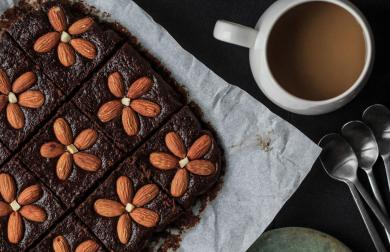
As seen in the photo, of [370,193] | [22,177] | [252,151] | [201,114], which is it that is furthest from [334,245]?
[22,177]

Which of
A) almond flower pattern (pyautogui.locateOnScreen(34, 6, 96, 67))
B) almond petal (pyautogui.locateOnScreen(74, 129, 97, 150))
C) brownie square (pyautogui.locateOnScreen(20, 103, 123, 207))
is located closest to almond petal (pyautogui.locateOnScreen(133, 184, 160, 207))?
brownie square (pyautogui.locateOnScreen(20, 103, 123, 207))

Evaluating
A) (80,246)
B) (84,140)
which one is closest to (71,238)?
(80,246)

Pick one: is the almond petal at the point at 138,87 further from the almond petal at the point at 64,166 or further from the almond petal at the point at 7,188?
the almond petal at the point at 7,188

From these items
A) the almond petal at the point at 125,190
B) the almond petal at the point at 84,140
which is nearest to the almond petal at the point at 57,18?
the almond petal at the point at 84,140

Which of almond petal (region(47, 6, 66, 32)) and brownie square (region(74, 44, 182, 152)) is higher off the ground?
almond petal (region(47, 6, 66, 32))

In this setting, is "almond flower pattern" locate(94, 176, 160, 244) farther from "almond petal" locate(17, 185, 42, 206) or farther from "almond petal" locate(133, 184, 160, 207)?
"almond petal" locate(17, 185, 42, 206)

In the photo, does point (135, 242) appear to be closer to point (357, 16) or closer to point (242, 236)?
point (242, 236)

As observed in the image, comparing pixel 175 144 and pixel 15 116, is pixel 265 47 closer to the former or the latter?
pixel 175 144
